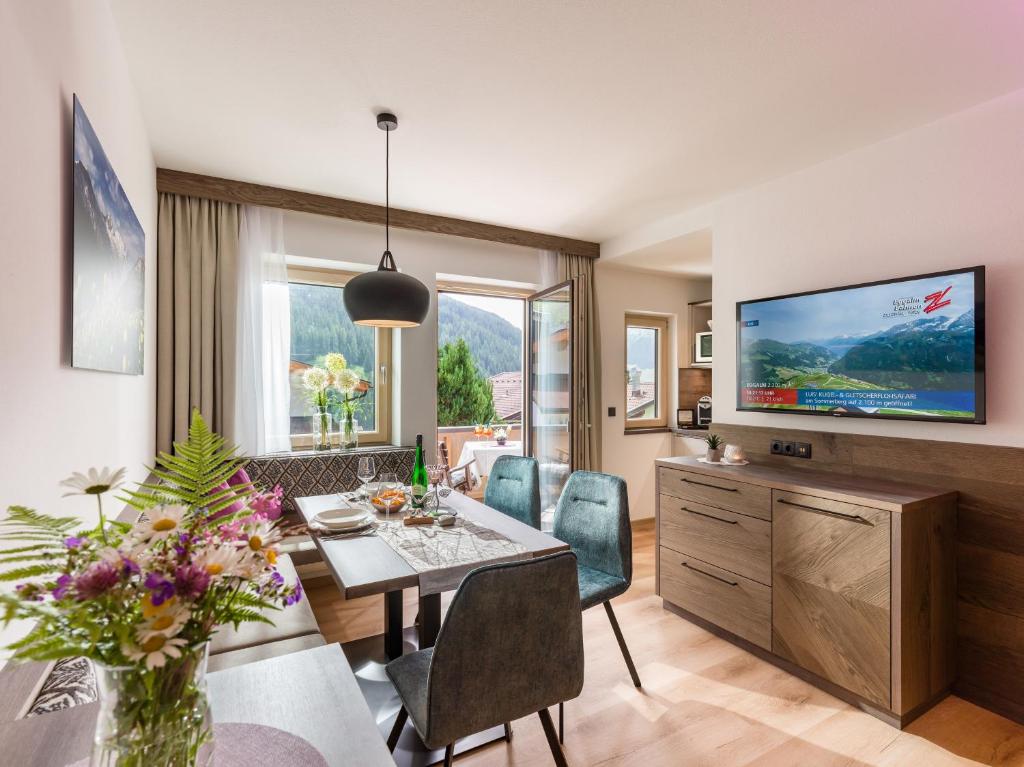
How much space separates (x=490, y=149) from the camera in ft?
8.91

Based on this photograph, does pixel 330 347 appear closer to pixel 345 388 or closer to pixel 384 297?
pixel 345 388

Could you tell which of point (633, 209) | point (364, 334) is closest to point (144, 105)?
point (364, 334)

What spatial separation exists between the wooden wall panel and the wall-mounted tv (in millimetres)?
176

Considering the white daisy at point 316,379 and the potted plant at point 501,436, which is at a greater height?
the white daisy at point 316,379

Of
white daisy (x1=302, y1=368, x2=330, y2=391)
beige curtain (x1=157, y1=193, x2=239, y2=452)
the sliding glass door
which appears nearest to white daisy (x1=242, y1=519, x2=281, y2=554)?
beige curtain (x1=157, y1=193, x2=239, y2=452)

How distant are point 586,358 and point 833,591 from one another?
8.24ft

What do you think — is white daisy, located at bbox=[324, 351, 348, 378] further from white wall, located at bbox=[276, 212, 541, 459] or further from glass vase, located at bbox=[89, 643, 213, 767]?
glass vase, located at bbox=[89, 643, 213, 767]

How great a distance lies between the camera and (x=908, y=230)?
2.43m

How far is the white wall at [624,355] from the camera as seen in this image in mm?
4566

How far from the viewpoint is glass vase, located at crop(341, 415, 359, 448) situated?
12.0 ft

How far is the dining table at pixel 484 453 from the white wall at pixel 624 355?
80 cm

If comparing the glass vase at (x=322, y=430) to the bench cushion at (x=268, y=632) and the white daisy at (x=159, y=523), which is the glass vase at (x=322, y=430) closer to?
the bench cushion at (x=268, y=632)

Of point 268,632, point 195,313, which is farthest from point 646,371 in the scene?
point 268,632

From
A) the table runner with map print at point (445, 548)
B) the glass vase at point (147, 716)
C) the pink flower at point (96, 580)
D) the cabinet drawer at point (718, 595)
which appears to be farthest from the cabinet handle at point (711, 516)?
the pink flower at point (96, 580)
